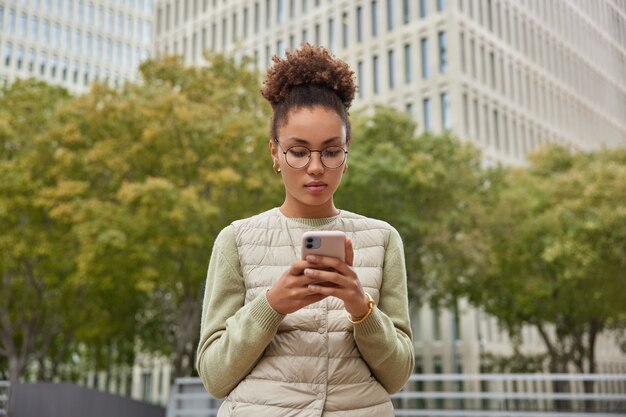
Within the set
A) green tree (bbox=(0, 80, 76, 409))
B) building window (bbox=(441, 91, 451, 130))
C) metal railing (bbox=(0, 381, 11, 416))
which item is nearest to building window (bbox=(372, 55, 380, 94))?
building window (bbox=(441, 91, 451, 130))

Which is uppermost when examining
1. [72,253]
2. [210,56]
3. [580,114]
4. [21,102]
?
[580,114]

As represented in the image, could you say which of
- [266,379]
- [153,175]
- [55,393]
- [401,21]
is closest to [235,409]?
[266,379]

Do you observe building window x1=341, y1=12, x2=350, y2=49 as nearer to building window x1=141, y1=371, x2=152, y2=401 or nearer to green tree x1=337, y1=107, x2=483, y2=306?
green tree x1=337, y1=107, x2=483, y2=306

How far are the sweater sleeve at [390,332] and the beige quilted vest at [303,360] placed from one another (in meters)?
0.04

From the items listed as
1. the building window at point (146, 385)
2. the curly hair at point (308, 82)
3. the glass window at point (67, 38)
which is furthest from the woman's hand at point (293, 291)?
the glass window at point (67, 38)

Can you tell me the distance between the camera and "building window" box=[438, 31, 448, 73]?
38.5 meters

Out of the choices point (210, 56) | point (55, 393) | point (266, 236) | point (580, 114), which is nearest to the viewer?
point (266, 236)

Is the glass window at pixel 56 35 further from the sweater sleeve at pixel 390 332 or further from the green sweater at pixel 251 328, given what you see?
the sweater sleeve at pixel 390 332

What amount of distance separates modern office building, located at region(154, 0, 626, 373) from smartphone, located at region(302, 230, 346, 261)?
Result: 94.0ft

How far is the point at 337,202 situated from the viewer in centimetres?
2088

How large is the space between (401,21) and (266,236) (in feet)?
132

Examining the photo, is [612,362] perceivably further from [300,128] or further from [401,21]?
[300,128]

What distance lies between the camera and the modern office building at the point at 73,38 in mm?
64688

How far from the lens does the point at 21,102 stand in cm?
1977
